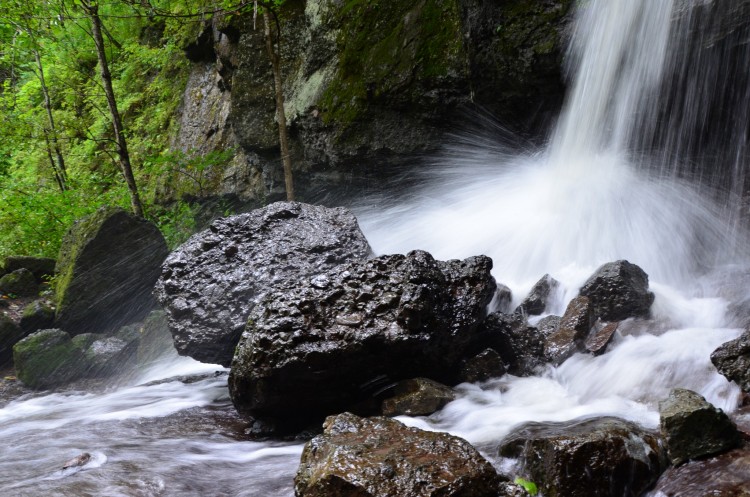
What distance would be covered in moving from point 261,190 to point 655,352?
8101 mm

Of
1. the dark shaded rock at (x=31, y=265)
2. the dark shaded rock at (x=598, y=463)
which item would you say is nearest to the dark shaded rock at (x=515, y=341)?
the dark shaded rock at (x=598, y=463)

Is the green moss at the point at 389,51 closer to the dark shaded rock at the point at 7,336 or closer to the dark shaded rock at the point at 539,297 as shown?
the dark shaded rock at the point at 539,297

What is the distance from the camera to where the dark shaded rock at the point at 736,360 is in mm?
3524

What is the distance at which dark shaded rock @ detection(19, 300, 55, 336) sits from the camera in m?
9.05

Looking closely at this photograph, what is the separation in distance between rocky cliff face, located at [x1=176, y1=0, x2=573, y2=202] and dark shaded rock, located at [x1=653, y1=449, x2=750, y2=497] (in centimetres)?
567

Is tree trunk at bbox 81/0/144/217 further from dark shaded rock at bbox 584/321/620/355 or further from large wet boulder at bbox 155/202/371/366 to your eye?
dark shaded rock at bbox 584/321/620/355

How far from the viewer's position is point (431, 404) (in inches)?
171

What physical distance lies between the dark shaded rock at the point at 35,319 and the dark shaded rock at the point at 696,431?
9.02 metres

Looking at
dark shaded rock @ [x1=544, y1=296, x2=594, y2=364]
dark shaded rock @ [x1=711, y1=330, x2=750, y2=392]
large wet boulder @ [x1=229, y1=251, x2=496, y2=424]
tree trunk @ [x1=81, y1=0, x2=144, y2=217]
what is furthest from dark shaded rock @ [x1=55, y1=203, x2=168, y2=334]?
dark shaded rock @ [x1=711, y1=330, x2=750, y2=392]

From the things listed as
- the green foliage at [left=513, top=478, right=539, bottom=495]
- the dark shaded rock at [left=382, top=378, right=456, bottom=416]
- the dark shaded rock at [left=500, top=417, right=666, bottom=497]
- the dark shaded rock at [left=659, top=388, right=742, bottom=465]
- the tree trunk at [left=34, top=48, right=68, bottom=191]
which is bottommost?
the dark shaded rock at [left=382, top=378, right=456, bottom=416]

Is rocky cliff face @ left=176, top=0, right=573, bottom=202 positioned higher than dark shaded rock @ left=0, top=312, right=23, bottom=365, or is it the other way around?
rocky cliff face @ left=176, top=0, right=573, bottom=202

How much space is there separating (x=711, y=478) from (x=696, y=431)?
0.26 m

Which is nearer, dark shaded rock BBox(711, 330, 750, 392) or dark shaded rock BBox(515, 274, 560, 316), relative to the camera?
dark shaded rock BBox(711, 330, 750, 392)

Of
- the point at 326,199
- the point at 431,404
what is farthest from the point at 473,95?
the point at 431,404
